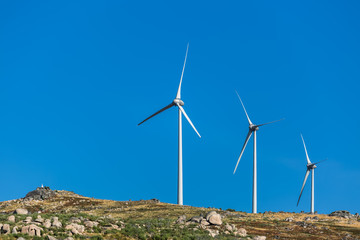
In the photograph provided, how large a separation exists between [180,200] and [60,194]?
37.0 m

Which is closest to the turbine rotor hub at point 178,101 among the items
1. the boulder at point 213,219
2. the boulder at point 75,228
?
the boulder at point 213,219

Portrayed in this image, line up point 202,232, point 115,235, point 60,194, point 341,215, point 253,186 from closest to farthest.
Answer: point 115,235 < point 202,232 < point 341,215 < point 253,186 < point 60,194

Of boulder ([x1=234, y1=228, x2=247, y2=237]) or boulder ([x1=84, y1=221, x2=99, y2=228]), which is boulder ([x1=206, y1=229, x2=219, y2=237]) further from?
boulder ([x1=84, y1=221, x2=99, y2=228])

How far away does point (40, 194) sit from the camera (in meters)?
102

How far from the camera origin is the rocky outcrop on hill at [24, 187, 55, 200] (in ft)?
328

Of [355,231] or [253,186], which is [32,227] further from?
[253,186]

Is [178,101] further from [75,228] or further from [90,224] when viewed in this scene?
[75,228]

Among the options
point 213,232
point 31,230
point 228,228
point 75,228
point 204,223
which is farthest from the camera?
point 204,223

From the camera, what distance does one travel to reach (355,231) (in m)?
60.5

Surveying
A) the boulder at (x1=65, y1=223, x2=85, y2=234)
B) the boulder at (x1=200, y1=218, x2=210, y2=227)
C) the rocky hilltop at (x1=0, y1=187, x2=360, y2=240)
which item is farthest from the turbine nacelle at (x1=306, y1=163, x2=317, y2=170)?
the boulder at (x1=65, y1=223, x2=85, y2=234)

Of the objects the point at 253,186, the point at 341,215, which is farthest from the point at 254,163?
the point at 341,215

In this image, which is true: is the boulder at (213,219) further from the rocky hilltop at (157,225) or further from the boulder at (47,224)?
the boulder at (47,224)

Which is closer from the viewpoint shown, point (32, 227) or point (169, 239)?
point (32, 227)

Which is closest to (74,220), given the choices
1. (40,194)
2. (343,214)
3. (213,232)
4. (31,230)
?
(31,230)
